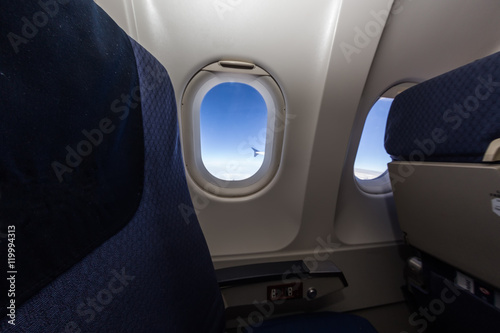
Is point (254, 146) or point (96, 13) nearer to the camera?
point (96, 13)

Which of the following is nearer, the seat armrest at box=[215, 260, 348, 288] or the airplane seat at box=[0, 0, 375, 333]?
the airplane seat at box=[0, 0, 375, 333]

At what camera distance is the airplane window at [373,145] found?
5.28ft

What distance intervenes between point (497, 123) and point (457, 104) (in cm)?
16

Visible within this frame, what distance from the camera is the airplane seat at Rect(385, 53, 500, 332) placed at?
2.45 ft

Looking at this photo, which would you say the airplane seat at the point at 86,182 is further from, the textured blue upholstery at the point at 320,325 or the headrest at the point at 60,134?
the textured blue upholstery at the point at 320,325

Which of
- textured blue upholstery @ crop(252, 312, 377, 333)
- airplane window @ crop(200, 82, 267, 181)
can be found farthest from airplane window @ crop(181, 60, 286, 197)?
textured blue upholstery @ crop(252, 312, 377, 333)

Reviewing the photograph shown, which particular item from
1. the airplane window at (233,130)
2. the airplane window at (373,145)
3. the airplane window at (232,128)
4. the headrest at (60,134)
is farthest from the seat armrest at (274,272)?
the headrest at (60,134)

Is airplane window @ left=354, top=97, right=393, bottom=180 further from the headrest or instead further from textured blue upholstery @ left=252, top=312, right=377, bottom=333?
the headrest

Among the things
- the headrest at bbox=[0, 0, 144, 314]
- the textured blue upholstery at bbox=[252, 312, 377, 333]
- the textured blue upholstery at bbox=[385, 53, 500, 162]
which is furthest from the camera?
the textured blue upholstery at bbox=[252, 312, 377, 333]

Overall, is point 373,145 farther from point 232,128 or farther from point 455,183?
point 232,128

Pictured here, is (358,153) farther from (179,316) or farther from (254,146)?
(179,316)

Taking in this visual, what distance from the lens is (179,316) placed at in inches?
21.8

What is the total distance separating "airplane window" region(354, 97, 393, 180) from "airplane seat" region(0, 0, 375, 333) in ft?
4.98

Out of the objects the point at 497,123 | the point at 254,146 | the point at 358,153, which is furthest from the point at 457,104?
the point at 254,146
